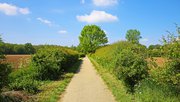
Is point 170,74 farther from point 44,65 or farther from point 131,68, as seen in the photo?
point 44,65

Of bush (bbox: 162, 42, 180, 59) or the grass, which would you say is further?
the grass

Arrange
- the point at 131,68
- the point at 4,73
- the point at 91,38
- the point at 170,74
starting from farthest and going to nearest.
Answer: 1. the point at 91,38
2. the point at 131,68
3. the point at 170,74
4. the point at 4,73

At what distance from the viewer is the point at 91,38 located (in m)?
96.2

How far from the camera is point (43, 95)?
14406 mm

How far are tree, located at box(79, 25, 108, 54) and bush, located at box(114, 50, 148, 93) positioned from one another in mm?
79892

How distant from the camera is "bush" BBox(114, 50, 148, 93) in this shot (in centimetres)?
1407

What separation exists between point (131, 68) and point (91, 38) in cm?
8208

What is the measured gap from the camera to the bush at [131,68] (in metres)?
14.1

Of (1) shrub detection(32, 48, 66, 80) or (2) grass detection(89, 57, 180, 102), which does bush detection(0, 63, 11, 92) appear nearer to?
(2) grass detection(89, 57, 180, 102)

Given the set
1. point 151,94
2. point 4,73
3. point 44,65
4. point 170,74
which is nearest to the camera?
point 4,73

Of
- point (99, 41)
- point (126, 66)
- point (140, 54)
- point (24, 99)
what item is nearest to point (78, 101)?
point (24, 99)

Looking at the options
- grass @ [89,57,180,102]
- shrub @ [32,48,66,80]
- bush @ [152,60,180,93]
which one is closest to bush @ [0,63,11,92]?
grass @ [89,57,180,102]

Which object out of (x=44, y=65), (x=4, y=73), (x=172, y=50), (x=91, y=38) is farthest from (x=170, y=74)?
(x=91, y=38)

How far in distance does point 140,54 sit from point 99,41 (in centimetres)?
8082
